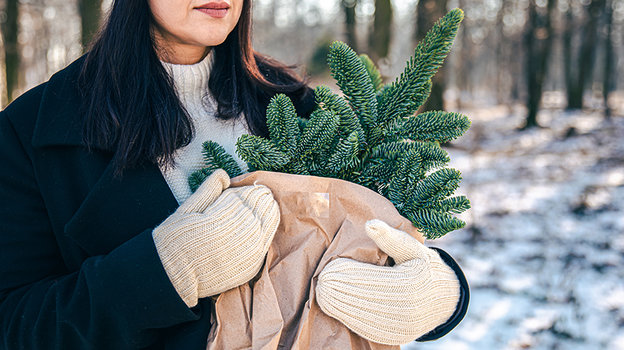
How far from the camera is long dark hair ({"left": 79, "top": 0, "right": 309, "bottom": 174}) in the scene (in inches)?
52.1

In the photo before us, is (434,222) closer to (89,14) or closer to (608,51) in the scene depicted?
(89,14)

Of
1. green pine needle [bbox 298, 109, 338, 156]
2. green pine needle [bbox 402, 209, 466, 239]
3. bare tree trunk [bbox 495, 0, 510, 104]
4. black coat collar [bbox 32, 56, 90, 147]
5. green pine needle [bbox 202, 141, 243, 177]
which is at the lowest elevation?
bare tree trunk [bbox 495, 0, 510, 104]

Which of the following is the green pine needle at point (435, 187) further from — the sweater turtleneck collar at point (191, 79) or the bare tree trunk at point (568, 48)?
the bare tree trunk at point (568, 48)

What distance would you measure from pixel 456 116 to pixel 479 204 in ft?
22.8

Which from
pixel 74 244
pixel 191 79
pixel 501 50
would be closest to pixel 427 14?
pixel 191 79

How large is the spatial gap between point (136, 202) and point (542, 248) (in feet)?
19.2

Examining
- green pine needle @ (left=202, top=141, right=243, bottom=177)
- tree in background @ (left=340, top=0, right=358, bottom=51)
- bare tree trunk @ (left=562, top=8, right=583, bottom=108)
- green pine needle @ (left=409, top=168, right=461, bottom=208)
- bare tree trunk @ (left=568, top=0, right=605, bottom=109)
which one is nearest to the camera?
green pine needle @ (left=409, top=168, right=461, bottom=208)

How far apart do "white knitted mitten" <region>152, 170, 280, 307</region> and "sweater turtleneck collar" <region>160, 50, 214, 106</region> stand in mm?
546

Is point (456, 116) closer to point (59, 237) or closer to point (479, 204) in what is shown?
point (59, 237)

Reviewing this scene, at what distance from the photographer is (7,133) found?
1339mm

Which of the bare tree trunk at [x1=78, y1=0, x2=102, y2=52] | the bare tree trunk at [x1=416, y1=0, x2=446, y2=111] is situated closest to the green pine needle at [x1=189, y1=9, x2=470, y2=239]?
the bare tree trunk at [x1=78, y1=0, x2=102, y2=52]

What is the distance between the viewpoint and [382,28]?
8586mm

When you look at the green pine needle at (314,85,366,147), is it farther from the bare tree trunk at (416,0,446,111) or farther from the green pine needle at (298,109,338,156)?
the bare tree trunk at (416,0,446,111)

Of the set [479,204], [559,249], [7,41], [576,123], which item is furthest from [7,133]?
[576,123]
